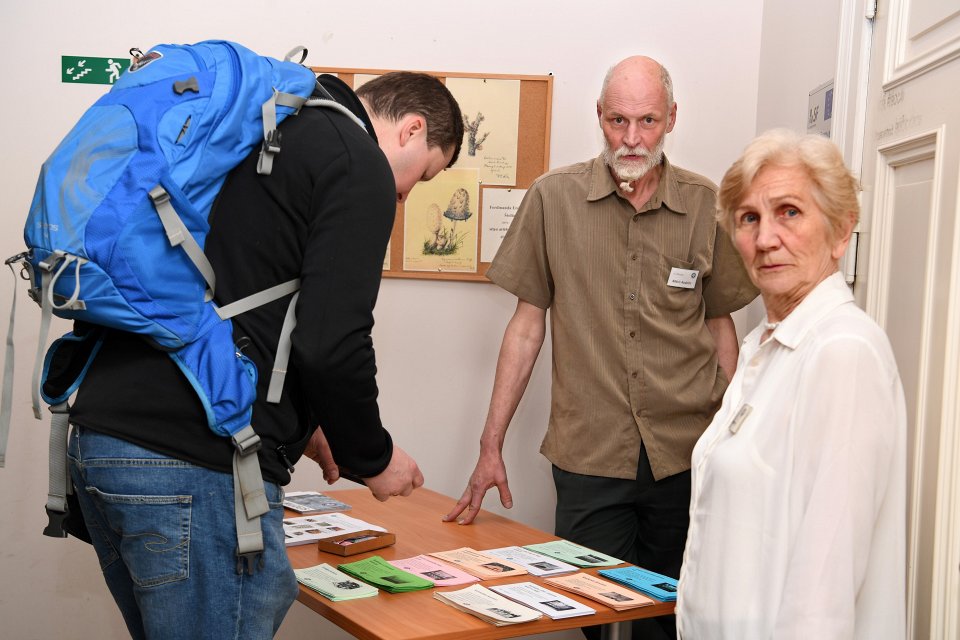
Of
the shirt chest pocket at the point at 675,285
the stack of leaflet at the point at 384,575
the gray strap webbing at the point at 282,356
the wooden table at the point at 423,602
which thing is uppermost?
the shirt chest pocket at the point at 675,285

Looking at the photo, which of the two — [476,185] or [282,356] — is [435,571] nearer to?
[282,356]

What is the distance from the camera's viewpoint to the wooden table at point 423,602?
1707 millimetres

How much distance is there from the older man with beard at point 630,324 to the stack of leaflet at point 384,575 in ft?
2.21

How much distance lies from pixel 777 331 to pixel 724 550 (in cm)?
39

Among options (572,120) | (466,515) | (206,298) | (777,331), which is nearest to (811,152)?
(777,331)

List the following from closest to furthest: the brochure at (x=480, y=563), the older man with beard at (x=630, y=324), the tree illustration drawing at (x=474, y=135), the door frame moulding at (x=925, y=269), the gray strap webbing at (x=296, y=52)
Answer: the gray strap webbing at (x=296, y=52)
the door frame moulding at (x=925, y=269)
the brochure at (x=480, y=563)
the older man with beard at (x=630, y=324)
the tree illustration drawing at (x=474, y=135)

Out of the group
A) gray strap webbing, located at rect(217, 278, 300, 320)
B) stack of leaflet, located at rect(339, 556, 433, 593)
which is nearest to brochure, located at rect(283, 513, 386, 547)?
stack of leaflet, located at rect(339, 556, 433, 593)

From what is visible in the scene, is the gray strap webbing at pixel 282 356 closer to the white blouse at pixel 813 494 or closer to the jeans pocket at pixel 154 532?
the jeans pocket at pixel 154 532

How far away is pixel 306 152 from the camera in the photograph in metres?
1.50

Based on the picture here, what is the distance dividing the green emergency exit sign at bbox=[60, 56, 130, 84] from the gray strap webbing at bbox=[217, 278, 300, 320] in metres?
2.12

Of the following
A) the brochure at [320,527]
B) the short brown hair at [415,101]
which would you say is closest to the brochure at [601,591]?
the brochure at [320,527]

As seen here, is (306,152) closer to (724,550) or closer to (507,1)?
(724,550)

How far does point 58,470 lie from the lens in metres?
1.53

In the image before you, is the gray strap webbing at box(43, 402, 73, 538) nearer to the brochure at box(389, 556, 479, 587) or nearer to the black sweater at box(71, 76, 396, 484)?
the black sweater at box(71, 76, 396, 484)
